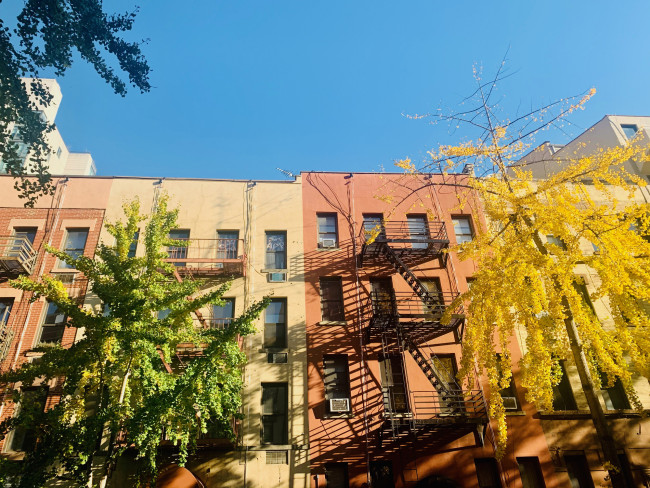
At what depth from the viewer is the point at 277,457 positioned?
1486cm

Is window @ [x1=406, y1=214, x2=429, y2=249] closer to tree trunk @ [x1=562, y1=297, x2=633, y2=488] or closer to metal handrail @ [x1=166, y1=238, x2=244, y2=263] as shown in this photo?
metal handrail @ [x1=166, y1=238, x2=244, y2=263]

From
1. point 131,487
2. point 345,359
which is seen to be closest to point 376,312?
point 345,359

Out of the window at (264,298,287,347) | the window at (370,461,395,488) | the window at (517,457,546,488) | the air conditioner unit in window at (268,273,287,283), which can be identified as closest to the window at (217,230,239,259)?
the air conditioner unit in window at (268,273,287,283)

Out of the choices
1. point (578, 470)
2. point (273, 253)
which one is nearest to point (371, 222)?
point (273, 253)

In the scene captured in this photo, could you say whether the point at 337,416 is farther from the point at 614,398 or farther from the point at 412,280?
the point at 614,398

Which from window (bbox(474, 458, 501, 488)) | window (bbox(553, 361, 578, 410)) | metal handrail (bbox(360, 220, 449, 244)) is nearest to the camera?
window (bbox(474, 458, 501, 488))

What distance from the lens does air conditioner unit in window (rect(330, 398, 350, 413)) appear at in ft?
51.1

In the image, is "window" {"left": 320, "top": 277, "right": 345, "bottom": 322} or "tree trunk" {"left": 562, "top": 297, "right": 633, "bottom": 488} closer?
"tree trunk" {"left": 562, "top": 297, "right": 633, "bottom": 488}

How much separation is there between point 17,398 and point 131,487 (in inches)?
201

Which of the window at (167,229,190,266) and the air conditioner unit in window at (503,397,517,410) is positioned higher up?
the window at (167,229,190,266)

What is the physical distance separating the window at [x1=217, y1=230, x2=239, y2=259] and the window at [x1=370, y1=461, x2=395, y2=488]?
9782 mm

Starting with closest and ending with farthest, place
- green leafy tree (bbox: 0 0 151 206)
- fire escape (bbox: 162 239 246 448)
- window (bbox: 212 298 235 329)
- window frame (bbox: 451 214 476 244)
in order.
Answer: green leafy tree (bbox: 0 0 151 206) → fire escape (bbox: 162 239 246 448) → window (bbox: 212 298 235 329) → window frame (bbox: 451 214 476 244)

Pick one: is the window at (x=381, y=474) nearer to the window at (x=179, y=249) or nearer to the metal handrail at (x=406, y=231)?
the metal handrail at (x=406, y=231)

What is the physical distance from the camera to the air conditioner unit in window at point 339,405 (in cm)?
1556
